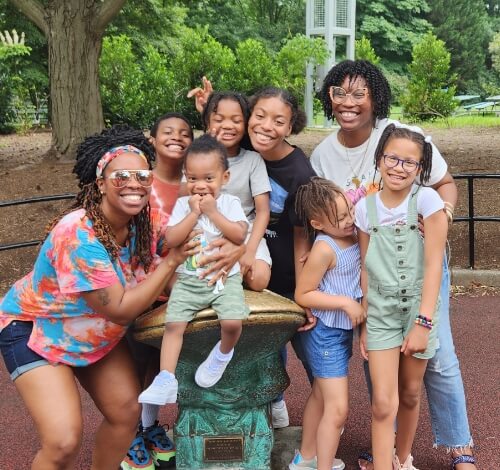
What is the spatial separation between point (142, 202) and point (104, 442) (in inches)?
39.4

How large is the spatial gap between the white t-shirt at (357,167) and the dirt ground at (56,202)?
4.03 m

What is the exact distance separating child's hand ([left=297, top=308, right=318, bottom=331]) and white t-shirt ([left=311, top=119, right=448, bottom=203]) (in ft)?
1.69

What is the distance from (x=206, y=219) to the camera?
2.59m

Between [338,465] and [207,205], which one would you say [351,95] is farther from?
[338,465]

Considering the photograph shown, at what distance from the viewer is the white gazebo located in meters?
22.2

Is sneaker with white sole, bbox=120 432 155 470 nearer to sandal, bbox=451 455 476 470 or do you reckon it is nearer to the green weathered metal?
the green weathered metal

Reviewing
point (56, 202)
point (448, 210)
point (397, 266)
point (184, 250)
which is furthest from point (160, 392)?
point (56, 202)

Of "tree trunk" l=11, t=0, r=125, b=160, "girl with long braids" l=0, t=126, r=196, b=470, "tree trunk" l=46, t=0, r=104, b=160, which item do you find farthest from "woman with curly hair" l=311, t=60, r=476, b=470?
"tree trunk" l=46, t=0, r=104, b=160

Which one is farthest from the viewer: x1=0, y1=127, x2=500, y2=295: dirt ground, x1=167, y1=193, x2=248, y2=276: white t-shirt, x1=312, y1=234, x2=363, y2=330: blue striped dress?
x1=0, y1=127, x2=500, y2=295: dirt ground

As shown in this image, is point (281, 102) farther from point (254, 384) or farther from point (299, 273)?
point (254, 384)

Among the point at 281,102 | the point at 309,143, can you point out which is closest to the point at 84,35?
the point at 309,143

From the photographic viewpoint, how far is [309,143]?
575 inches

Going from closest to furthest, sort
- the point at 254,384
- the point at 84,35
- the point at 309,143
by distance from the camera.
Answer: the point at 254,384 < the point at 84,35 < the point at 309,143

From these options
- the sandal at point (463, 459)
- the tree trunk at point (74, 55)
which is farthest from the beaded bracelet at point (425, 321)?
the tree trunk at point (74, 55)
